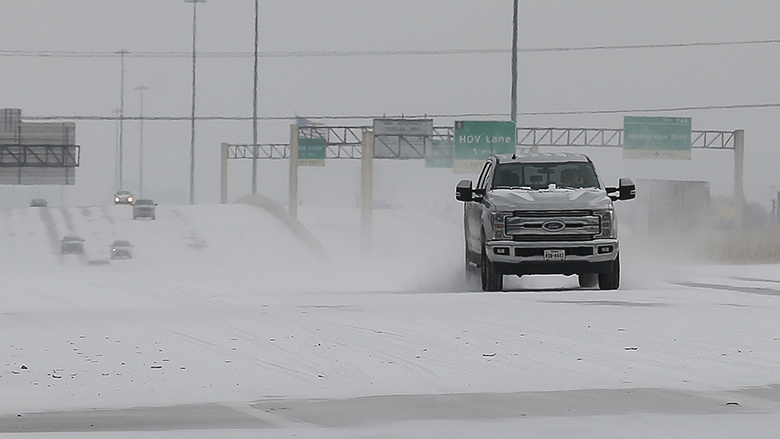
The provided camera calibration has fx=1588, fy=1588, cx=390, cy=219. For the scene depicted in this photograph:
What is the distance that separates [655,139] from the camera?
73375 mm

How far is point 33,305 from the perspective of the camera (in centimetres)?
2144

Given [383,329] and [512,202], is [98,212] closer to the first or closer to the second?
[512,202]

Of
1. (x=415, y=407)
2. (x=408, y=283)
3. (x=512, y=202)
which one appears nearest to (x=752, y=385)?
(x=415, y=407)

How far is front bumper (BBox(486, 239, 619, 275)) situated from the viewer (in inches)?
912

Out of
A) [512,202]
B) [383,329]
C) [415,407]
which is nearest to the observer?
[415,407]

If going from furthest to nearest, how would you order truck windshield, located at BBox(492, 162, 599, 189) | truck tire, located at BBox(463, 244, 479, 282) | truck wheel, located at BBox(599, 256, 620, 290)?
truck tire, located at BBox(463, 244, 479, 282) → truck windshield, located at BBox(492, 162, 599, 189) → truck wheel, located at BBox(599, 256, 620, 290)

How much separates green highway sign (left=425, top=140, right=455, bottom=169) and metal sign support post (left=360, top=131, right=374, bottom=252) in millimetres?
2787

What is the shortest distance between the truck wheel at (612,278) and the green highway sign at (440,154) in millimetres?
52330

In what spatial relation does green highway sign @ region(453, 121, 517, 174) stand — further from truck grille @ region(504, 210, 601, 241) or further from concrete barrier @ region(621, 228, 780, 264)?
truck grille @ region(504, 210, 601, 241)

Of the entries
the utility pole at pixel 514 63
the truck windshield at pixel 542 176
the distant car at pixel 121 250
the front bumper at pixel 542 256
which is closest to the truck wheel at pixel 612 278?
the front bumper at pixel 542 256

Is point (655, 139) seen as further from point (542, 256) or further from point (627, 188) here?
point (542, 256)

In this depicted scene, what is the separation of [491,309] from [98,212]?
7753 centimetres

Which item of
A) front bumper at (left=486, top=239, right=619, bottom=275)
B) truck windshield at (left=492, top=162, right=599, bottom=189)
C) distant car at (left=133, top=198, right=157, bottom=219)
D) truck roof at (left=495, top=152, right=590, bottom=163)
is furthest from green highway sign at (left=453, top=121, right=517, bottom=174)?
front bumper at (left=486, top=239, right=619, bottom=275)

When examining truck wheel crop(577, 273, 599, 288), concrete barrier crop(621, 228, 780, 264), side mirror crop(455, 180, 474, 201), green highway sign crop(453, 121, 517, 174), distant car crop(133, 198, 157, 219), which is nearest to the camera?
side mirror crop(455, 180, 474, 201)
